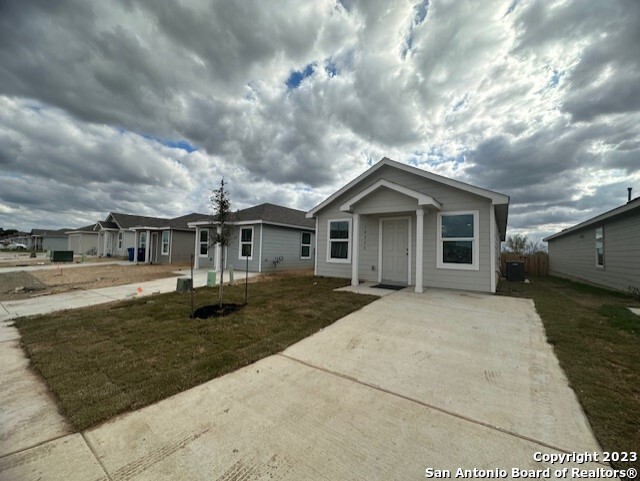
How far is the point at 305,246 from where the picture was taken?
16797 mm

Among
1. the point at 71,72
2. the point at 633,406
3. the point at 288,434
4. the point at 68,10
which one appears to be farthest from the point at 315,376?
the point at 71,72

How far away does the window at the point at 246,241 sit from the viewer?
1433cm

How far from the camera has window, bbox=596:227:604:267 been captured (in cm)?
1087

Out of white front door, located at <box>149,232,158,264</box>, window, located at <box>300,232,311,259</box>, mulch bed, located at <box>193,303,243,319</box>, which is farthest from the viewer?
white front door, located at <box>149,232,158,264</box>

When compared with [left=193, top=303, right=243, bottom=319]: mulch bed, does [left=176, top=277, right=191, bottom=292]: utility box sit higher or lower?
higher

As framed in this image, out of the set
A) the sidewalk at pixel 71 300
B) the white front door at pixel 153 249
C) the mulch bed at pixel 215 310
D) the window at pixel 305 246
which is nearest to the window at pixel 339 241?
the mulch bed at pixel 215 310

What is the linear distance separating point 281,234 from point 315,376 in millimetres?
12393

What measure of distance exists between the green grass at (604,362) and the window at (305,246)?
12.2 metres

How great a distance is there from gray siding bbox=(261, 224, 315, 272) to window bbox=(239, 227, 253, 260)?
82 cm

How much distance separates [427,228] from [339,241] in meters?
3.60

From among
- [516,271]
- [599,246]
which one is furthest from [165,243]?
[599,246]

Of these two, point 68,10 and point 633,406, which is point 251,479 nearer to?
point 633,406

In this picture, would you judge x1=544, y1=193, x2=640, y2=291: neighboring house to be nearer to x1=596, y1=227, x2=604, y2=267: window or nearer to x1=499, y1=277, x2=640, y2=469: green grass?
x1=596, y1=227, x2=604, y2=267: window

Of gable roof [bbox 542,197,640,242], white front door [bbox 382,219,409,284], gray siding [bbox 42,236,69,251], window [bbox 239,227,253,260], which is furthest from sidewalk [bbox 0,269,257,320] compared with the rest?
gray siding [bbox 42,236,69,251]
